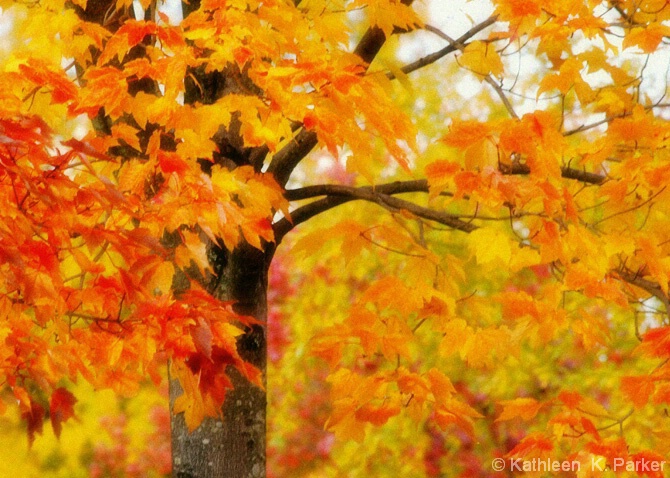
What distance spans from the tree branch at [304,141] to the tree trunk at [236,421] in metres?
0.40

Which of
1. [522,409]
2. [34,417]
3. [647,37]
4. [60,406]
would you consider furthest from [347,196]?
[34,417]

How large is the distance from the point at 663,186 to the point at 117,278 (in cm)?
202

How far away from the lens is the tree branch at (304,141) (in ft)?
12.3

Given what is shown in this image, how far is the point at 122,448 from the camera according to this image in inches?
357

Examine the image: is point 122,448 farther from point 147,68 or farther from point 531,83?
point 147,68

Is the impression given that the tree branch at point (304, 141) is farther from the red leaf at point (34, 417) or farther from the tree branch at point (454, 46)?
the red leaf at point (34, 417)

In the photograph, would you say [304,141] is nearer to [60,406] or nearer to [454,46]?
[454,46]

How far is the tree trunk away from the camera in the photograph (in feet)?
12.4

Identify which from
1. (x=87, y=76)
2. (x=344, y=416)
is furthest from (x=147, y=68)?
(x=344, y=416)

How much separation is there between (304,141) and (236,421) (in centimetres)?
126

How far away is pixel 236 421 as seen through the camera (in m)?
3.80

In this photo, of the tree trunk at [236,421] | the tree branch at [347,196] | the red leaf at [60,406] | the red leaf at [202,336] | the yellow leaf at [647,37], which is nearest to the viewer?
the red leaf at [202,336]

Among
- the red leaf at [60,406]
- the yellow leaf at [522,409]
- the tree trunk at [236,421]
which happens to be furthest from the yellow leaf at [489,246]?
the red leaf at [60,406]

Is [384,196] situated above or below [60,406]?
above
